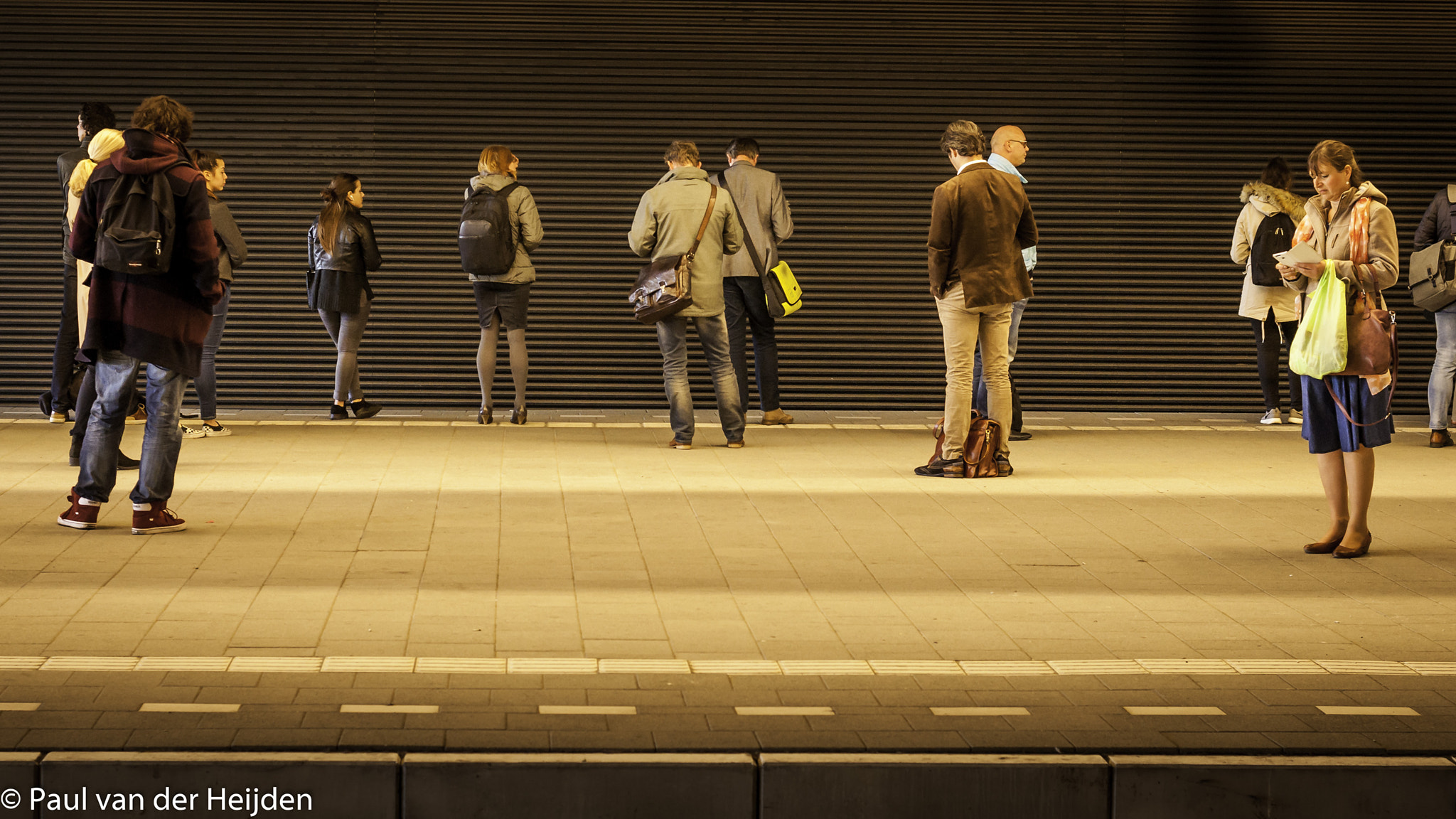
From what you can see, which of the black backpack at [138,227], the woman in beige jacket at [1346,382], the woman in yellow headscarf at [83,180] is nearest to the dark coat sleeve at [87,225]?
the black backpack at [138,227]

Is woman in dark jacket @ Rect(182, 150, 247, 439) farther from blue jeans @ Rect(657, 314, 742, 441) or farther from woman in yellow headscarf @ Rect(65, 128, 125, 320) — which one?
blue jeans @ Rect(657, 314, 742, 441)

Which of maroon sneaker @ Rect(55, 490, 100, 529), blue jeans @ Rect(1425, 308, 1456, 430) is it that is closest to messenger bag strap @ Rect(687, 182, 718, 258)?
maroon sneaker @ Rect(55, 490, 100, 529)

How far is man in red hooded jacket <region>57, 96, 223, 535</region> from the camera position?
22.2 ft

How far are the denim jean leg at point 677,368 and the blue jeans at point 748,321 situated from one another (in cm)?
111

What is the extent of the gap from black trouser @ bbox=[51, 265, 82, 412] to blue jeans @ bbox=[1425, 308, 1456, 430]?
8.67m

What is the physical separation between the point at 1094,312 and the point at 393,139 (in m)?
5.82

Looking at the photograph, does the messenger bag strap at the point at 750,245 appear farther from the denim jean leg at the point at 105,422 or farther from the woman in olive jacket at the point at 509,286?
the denim jean leg at the point at 105,422

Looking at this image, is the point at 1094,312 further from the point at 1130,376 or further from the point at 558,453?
the point at 558,453

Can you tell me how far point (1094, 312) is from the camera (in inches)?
519

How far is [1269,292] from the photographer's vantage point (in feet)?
39.9

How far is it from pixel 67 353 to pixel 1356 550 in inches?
312

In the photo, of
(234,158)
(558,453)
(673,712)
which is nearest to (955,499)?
(558,453)

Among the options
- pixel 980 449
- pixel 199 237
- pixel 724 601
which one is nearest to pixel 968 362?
pixel 980 449

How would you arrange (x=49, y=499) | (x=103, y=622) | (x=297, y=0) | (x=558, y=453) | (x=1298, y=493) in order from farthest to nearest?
(x=297, y=0)
(x=558, y=453)
(x=1298, y=493)
(x=49, y=499)
(x=103, y=622)
